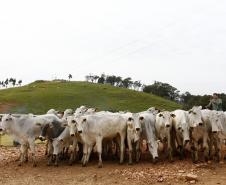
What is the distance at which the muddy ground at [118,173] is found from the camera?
52.7 ft

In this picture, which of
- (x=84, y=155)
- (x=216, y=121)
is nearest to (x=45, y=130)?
(x=84, y=155)

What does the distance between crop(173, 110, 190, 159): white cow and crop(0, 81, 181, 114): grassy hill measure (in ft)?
195

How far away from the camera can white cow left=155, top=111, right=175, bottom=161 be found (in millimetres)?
19359

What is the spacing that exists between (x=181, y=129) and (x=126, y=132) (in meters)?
2.38

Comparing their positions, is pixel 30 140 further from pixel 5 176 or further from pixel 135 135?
pixel 135 135

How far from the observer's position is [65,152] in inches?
855

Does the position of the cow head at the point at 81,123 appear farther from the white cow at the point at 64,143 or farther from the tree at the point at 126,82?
the tree at the point at 126,82

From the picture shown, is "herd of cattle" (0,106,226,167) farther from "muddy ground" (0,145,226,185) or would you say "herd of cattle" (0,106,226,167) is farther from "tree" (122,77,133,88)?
"tree" (122,77,133,88)

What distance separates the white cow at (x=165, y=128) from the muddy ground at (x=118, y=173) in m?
0.96

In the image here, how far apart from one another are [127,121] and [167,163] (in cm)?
250

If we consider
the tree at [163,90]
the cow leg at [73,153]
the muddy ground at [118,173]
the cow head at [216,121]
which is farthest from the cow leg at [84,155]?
the tree at [163,90]

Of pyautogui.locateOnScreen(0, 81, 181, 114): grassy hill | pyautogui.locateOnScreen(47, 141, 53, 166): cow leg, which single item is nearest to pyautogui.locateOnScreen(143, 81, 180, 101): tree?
pyautogui.locateOnScreen(0, 81, 181, 114): grassy hill

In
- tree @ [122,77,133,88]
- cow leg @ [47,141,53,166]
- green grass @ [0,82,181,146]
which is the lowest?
cow leg @ [47,141,53,166]

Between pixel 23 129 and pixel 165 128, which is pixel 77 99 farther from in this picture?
pixel 165 128
